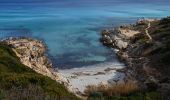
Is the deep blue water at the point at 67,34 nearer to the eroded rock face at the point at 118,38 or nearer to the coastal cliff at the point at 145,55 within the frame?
the eroded rock face at the point at 118,38

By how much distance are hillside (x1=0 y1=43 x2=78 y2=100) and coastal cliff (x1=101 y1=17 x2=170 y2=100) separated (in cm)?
566

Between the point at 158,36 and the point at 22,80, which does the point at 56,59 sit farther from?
the point at 22,80

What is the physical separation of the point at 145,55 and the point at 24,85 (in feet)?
91.6

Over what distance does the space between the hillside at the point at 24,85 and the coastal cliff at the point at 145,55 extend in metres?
5.66

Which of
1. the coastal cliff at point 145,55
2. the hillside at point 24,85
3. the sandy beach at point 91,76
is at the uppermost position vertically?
the hillside at point 24,85

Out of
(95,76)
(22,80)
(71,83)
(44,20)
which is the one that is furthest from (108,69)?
(44,20)

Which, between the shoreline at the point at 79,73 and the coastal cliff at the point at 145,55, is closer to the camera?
the coastal cliff at the point at 145,55

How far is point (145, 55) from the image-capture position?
43938 mm

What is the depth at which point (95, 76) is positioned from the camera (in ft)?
122

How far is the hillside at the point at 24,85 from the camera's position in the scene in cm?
1009

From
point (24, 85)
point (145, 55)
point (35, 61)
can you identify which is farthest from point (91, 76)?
point (24, 85)

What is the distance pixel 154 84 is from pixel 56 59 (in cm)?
2178

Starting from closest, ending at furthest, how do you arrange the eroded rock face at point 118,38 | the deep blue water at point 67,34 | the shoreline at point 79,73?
1. the shoreline at point 79,73
2. the deep blue water at point 67,34
3. the eroded rock face at point 118,38

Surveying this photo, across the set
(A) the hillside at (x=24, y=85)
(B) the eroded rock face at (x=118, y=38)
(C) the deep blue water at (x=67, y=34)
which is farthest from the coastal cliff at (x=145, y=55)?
(A) the hillside at (x=24, y=85)
